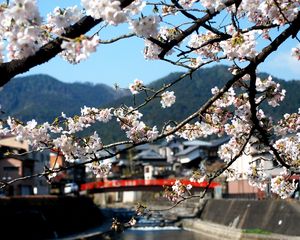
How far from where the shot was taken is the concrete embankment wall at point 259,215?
22.2 metres

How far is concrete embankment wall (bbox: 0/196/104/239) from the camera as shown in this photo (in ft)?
88.3

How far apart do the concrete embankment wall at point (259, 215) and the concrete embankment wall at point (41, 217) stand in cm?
901

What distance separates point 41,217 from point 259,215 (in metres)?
12.0

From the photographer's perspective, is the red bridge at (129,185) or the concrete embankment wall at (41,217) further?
the red bridge at (129,185)

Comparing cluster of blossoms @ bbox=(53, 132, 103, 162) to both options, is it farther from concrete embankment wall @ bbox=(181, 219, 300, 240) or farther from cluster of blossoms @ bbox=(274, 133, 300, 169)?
concrete embankment wall @ bbox=(181, 219, 300, 240)

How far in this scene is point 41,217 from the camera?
99.6 feet

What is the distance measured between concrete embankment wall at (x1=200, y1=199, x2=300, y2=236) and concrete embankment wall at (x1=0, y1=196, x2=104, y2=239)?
901 centimetres

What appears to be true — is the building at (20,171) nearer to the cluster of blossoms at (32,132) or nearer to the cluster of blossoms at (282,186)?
the cluster of blossoms at (282,186)

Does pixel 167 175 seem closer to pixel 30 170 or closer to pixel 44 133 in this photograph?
pixel 30 170

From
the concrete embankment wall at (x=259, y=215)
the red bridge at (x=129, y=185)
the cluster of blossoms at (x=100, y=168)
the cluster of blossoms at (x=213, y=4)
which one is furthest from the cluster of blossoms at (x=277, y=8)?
the red bridge at (x=129, y=185)

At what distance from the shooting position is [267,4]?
12.0 ft

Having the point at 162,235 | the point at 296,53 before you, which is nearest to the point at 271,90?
the point at 296,53

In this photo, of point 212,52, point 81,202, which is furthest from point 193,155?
point 212,52

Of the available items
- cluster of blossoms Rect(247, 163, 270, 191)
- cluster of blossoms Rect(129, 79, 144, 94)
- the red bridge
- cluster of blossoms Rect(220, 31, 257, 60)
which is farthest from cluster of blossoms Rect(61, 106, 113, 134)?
the red bridge
